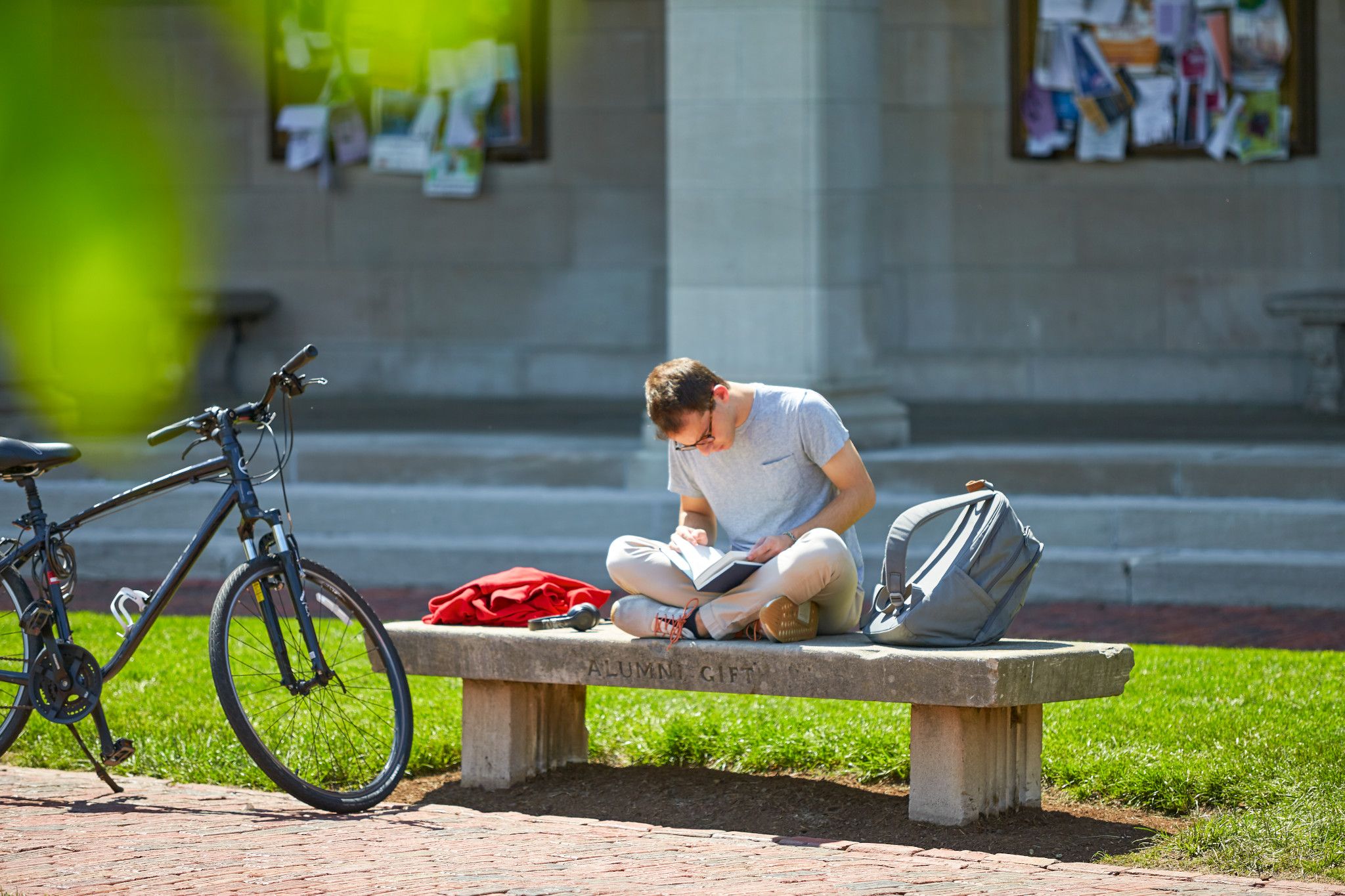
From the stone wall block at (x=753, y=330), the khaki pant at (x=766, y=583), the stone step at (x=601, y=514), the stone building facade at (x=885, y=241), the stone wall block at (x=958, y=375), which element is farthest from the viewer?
the stone wall block at (x=958, y=375)

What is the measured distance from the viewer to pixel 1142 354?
46.5ft

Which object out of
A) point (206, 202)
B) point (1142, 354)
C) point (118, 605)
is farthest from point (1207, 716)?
point (206, 202)

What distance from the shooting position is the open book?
5816 mm

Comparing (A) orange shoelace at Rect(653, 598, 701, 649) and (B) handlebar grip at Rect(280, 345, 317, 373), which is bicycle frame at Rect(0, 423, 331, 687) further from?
(A) orange shoelace at Rect(653, 598, 701, 649)

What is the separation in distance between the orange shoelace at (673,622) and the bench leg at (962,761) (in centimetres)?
74

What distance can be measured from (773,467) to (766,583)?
0.44m

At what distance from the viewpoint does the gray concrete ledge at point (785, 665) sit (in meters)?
5.41

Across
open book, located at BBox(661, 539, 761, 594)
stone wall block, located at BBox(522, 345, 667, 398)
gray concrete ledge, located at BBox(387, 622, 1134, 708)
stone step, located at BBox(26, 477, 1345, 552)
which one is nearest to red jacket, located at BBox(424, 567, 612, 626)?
gray concrete ledge, located at BBox(387, 622, 1134, 708)

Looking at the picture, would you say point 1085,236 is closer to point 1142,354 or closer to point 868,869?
point 1142,354

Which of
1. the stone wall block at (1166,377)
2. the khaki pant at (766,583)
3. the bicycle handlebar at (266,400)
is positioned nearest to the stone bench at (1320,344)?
the stone wall block at (1166,377)

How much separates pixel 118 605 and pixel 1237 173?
33.2 feet

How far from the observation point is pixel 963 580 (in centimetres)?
555

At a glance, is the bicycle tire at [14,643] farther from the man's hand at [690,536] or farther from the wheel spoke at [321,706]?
the man's hand at [690,536]

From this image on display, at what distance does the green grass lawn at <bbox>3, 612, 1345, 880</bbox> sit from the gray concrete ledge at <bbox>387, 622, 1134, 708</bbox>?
1.64ft
